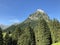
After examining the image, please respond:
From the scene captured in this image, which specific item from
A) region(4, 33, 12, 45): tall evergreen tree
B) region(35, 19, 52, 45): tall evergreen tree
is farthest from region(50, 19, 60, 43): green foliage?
region(4, 33, 12, 45): tall evergreen tree

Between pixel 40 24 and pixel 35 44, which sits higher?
pixel 40 24

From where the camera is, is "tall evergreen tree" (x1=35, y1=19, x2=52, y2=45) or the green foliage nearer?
"tall evergreen tree" (x1=35, y1=19, x2=52, y2=45)

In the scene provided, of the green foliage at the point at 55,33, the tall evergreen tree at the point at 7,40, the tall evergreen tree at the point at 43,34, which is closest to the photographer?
the tall evergreen tree at the point at 43,34

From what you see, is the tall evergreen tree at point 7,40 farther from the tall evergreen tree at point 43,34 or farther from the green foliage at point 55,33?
the green foliage at point 55,33

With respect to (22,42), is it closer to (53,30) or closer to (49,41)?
(49,41)

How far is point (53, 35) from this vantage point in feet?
297

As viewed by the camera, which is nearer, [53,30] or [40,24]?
[40,24]

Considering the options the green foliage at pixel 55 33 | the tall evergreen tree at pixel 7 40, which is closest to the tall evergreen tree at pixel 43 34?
the green foliage at pixel 55 33

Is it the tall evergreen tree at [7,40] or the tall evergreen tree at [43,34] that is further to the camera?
the tall evergreen tree at [7,40]

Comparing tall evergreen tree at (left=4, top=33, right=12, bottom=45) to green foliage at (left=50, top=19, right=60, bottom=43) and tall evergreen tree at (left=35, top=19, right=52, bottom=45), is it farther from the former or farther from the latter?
green foliage at (left=50, top=19, right=60, bottom=43)

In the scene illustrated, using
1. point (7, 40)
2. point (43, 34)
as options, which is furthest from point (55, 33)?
point (7, 40)

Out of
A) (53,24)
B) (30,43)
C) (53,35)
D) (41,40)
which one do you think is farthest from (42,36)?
(53,24)

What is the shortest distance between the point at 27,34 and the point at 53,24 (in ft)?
76.6

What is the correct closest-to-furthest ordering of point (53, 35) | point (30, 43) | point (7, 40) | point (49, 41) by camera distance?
point (49, 41) < point (30, 43) < point (53, 35) < point (7, 40)
